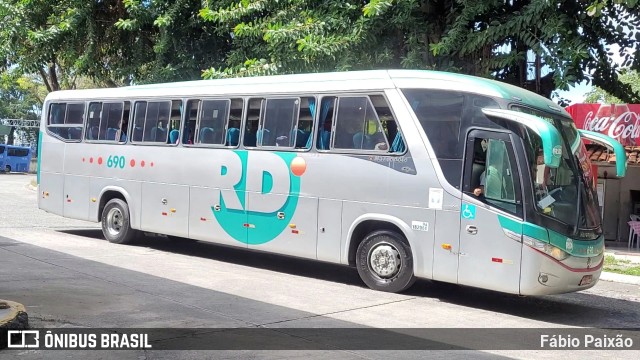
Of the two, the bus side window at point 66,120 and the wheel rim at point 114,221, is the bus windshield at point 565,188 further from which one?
the bus side window at point 66,120

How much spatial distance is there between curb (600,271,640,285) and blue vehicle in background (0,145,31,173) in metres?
56.7

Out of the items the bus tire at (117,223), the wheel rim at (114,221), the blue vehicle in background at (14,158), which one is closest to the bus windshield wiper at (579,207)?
the bus tire at (117,223)

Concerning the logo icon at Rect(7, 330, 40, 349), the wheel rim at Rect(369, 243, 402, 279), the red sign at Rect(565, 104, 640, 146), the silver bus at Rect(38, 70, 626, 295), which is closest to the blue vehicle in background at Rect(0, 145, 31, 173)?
the silver bus at Rect(38, 70, 626, 295)

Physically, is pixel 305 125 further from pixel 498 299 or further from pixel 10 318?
pixel 10 318

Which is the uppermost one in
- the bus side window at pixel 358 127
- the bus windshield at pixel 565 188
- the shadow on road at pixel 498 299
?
the bus side window at pixel 358 127

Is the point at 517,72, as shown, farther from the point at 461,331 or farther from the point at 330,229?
the point at 461,331

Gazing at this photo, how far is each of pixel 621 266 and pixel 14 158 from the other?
187 feet

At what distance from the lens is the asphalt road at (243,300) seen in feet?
24.6

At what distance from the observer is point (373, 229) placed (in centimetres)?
1062

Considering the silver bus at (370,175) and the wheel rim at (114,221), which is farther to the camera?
the wheel rim at (114,221)

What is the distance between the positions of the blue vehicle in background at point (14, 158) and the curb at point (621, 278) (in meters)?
56.7

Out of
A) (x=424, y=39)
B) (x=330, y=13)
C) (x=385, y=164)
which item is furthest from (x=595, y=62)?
(x=385, y=164)

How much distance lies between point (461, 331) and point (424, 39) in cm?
894

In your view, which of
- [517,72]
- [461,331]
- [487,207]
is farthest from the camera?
[517,72]
